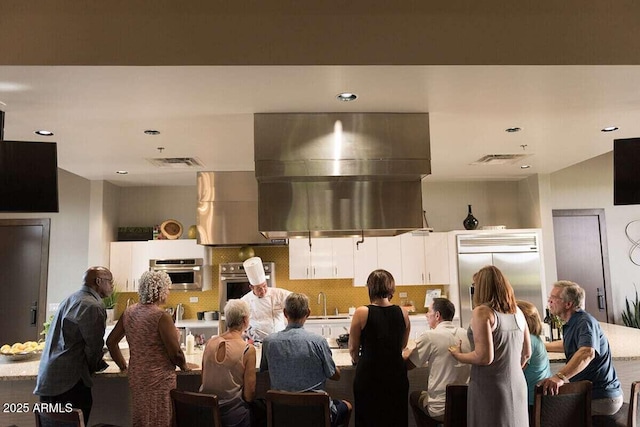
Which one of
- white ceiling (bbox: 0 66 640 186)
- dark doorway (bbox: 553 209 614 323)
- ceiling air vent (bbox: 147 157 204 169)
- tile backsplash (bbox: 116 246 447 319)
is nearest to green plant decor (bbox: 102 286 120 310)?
tile backsplash (bbox: 116 246 447 319)

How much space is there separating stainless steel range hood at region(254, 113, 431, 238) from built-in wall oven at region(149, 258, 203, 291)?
2780 mm

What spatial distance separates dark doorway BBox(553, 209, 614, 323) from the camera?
21.5 ft

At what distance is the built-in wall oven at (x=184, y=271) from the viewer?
5977 mm

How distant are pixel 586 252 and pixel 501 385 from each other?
496cm

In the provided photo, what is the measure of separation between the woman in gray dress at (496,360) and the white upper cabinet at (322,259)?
3.58 metres

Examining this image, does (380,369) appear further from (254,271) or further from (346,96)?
(254,271)

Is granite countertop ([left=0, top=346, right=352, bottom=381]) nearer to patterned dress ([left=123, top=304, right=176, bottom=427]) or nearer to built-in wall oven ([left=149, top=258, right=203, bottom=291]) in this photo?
patterned dress ([left=123, top=304, right=176, bottom=427])

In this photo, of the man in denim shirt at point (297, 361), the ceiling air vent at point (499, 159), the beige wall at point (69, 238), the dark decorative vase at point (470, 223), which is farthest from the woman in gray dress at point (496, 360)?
the beige wall at point (69, 238)

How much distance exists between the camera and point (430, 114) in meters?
3.48

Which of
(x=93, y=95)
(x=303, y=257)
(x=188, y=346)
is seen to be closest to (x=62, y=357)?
(x=188, y=346)

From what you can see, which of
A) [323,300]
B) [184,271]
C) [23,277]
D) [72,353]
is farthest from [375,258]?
[23,277]

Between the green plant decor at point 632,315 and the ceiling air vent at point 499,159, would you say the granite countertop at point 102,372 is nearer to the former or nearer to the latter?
the ceiling air vent at point 499,159
